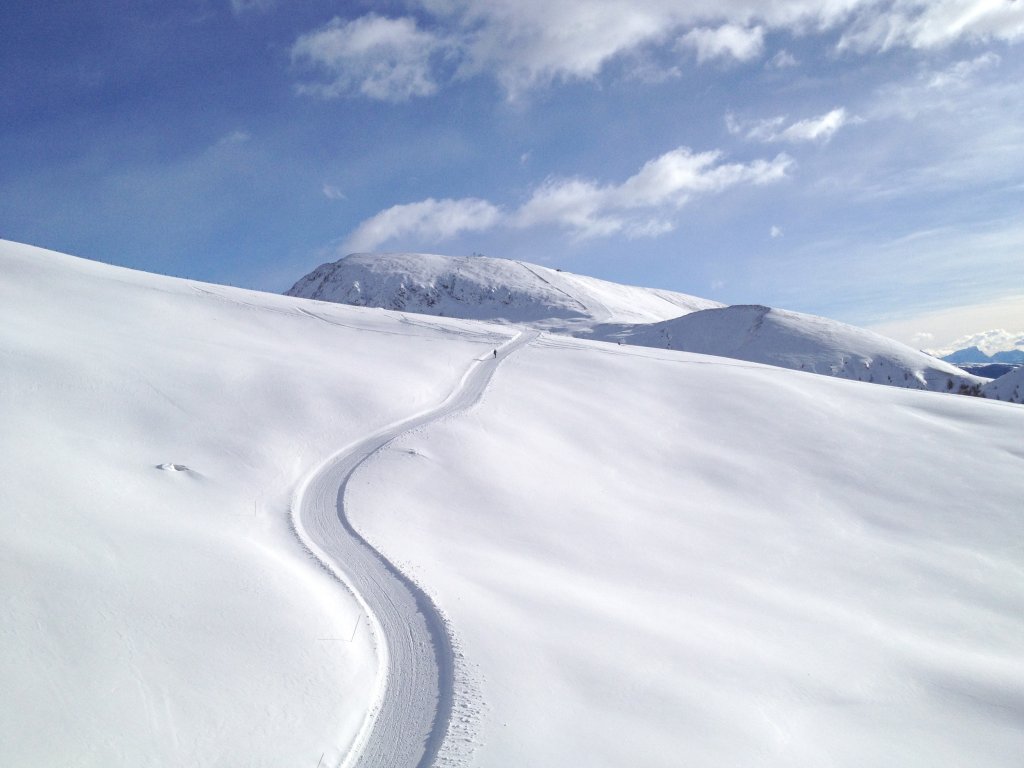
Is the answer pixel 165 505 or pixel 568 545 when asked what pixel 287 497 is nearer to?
pixel 165 505

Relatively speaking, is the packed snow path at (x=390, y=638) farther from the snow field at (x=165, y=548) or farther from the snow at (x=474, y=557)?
the snow field at (x=165, y=548)

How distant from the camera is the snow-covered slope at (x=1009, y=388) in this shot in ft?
285

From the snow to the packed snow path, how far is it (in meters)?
0.12

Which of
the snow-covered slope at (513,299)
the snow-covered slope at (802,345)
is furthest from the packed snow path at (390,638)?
the snow-covered slope at (513,299)

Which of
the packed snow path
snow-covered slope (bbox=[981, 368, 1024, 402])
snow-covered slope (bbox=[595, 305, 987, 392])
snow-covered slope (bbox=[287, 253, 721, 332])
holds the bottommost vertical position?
the packed snow path

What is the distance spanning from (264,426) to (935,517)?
1109 inches

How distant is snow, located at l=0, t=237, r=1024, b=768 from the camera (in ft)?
Result: 34.9

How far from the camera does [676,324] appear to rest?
13225 centimetres

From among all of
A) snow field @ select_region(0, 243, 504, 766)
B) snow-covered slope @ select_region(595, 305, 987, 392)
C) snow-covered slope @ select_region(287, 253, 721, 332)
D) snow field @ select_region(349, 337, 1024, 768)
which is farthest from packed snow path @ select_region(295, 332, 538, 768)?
snow-covered slope @ select_region(287, 253, 721, 332)

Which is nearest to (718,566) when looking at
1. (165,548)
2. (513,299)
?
(165,548)

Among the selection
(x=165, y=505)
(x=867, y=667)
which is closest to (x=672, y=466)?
(x=867, y=667)

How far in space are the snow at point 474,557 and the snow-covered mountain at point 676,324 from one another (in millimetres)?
72612

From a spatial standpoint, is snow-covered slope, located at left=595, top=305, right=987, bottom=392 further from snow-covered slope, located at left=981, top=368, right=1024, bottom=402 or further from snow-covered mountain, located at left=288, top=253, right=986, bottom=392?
snow-covered slope, located at left=981, top=368, right=1024, bottom=402

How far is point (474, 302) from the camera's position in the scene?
186 m
